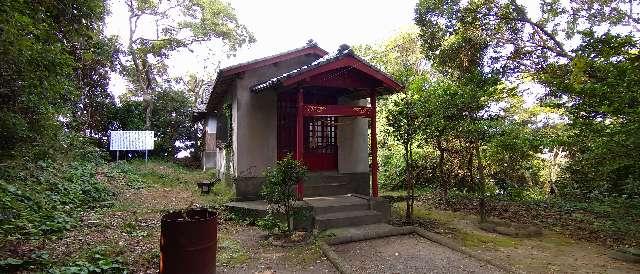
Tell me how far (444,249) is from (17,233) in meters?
7.24

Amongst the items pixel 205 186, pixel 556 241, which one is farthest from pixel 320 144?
pixel 556 241

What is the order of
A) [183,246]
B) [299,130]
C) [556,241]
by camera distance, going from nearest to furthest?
[183,246], [556,241], [299,130]

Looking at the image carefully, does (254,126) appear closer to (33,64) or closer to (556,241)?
(33,64)

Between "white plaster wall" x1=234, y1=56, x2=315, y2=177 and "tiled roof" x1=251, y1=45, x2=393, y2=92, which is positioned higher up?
"tiled roof" x1=251, y1=45, x2=393, y2=92

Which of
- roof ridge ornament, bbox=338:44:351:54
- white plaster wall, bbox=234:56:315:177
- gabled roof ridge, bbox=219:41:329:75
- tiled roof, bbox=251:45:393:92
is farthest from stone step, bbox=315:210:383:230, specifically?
gabled roof ridge, bbox=219:41:329:75

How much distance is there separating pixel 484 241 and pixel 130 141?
704 inches

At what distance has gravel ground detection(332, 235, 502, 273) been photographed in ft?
19.0

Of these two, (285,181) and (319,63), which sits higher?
(319,63)

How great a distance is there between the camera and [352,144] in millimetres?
10766

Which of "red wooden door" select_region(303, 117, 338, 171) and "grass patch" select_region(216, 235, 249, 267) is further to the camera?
"red wooden door" select_region(303, 117, 338, 171)

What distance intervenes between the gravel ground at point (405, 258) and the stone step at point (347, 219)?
2.87 feet

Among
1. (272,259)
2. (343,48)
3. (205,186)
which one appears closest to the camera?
(272,259)

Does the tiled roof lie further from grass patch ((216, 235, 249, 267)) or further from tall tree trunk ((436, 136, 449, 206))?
grass patch ((216, 235, 249, 267))

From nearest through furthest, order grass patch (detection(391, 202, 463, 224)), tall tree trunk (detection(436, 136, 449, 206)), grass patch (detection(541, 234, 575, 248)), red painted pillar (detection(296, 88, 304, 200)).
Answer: grass patch (detection(541, 234, 575, 248))
red painted pillar (detection(296, 88, 304, 200))
grass patch (detection(391, 202, 463, 224))
tall tree trunk (detection(436, 136, 449, 206))
